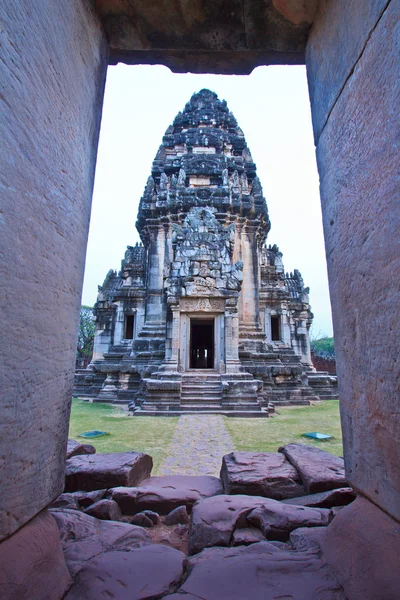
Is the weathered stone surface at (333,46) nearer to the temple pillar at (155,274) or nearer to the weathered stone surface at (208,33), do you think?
the weathered stone surface at (208,33)

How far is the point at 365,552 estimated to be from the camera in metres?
1.58

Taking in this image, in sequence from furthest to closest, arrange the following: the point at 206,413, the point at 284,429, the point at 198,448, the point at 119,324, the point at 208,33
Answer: the point at 119,324
the point at 206,413
the point at 284,429
the point at 198,448
the point at 208,33

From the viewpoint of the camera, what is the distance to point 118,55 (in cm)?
272

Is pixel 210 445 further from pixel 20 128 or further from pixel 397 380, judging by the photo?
pixel 20 128

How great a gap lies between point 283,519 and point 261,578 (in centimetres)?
78

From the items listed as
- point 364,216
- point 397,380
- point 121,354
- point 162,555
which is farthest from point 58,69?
point 121,354

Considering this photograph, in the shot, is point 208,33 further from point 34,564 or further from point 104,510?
point 104,510

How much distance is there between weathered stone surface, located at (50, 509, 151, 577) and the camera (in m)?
1.89

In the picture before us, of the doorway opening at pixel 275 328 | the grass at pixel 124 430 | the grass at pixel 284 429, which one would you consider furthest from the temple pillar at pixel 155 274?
the grass at pixel 284 429

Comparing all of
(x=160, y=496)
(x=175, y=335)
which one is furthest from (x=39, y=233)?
(x=175, y=335)

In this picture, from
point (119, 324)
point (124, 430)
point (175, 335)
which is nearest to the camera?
point (124, 430)

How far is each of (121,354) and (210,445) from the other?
9.92 meters

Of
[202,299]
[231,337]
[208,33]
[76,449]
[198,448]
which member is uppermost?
[202,299]

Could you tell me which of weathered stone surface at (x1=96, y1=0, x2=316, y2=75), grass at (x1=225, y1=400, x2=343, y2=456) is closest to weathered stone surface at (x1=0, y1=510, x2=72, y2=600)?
weathered stone surface at (x1=96, y1=0, x2=316, y2=75)
